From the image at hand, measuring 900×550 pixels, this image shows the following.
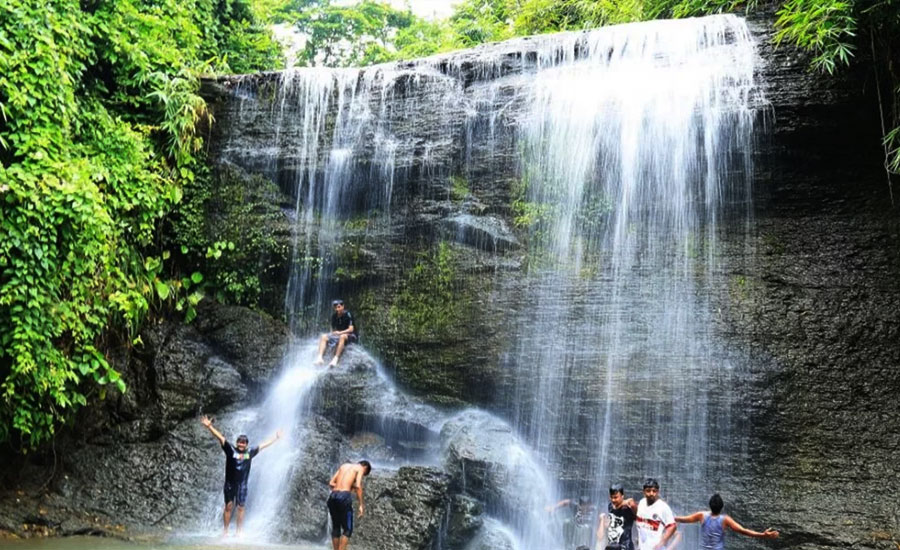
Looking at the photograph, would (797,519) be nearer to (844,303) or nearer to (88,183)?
(844,303)

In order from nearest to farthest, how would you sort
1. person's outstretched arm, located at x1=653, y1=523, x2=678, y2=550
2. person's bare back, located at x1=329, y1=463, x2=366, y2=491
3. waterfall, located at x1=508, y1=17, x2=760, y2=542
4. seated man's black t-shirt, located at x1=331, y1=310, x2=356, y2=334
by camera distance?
person's outstretched arm, located at x1=653, y1=523, x2=678, y2=550, person's bare back, located at x1=329, y1=463, x2=366, y2=491, waterfall, located at x1=508, y1=17, x2=760, y2=542, seated man's black t-shirt, located at x1=331, y1=310, x2=356, y2=334

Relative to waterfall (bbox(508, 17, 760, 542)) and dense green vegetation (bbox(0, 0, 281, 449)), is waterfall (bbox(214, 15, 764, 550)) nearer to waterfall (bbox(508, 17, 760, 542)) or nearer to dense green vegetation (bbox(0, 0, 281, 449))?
waterfall (bbox(508, 17, 760, 542))

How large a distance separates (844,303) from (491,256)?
4736mm

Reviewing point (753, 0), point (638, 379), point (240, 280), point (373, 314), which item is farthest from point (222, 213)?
point (753, 0)

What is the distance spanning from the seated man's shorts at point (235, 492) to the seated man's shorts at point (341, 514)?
173 cm

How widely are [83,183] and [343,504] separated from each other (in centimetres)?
497

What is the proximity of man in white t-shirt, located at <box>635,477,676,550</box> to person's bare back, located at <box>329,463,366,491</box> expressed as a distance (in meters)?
2.91

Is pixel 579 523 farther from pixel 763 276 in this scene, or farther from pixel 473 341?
pixel 763 276

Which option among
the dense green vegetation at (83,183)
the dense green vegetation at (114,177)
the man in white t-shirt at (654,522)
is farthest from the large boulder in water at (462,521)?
the dense green vegetation at (83,183)

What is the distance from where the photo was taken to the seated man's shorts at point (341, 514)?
24.5ft

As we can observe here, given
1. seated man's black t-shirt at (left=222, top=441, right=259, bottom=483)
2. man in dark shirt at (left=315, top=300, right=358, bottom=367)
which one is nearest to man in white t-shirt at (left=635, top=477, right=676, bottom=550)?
seated man's black t-shirt at (left=222, top=441, right=259, bottom=483)

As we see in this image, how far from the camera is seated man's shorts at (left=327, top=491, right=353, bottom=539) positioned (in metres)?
7.48

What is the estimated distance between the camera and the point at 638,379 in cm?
947

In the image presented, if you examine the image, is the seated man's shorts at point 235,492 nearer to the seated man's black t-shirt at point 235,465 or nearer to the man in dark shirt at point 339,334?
the seated man's black t-shirt at point 235,465
